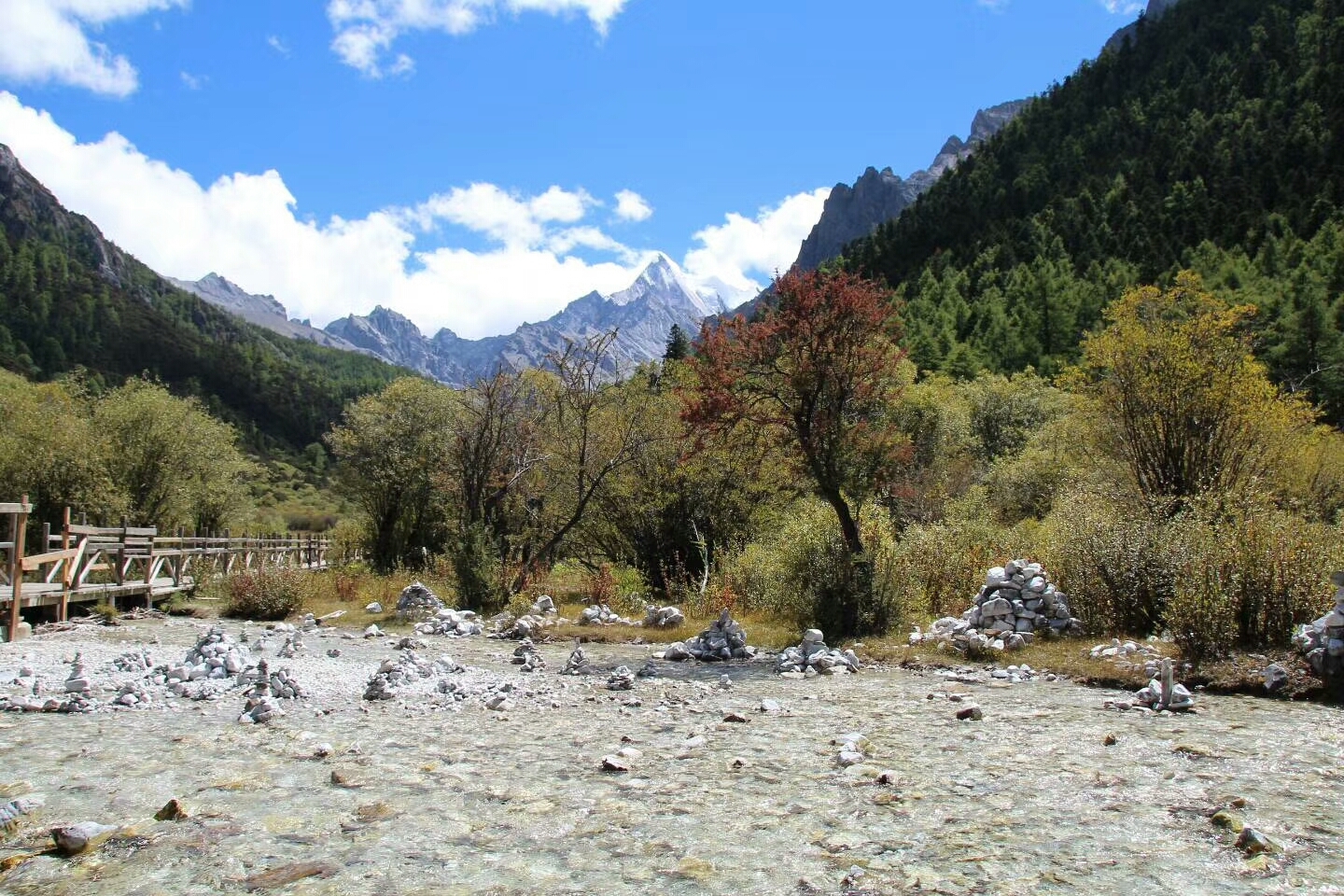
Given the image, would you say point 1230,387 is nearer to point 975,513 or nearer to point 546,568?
point 975,513

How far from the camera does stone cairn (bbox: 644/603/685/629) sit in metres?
17.3

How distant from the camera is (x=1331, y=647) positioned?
9344 millimetres

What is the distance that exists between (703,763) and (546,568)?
17049 mm

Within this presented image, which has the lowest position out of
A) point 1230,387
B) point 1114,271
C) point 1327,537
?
point 1327,537

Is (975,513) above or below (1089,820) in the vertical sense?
above

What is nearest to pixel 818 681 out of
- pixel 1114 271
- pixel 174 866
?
pixel 174 866

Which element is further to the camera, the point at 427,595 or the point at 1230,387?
the point at 427,595

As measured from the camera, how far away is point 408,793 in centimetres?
629

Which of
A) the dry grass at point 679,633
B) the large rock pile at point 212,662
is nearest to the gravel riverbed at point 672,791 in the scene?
the large rock pile at point 212,662

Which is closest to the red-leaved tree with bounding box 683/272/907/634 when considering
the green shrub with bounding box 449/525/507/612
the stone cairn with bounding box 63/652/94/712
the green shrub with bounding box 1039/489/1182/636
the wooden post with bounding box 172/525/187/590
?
the green shrub with bounding box 1039/489/1182/636

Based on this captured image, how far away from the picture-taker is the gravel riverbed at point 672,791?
4.77 metres

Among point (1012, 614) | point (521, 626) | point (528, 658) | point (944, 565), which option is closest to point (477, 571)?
point (521, 626)

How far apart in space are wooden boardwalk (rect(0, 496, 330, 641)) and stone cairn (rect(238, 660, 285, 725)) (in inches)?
304

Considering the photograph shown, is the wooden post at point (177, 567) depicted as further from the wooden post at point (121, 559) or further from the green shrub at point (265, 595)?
the green shrub at point (265, 595)
